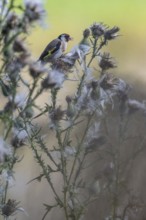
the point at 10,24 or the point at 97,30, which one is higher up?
the point at 97,30

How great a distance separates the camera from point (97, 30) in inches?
26.7

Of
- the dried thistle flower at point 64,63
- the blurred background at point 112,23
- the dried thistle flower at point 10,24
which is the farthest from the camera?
the blurred background at point 112,23

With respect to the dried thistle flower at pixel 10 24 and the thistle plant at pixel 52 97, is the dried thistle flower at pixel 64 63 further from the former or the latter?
the dried thistle flower at pixel 10 24

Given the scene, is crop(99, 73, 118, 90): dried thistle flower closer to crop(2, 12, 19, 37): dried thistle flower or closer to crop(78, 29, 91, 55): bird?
crop(78, 29, 91, 55): bird

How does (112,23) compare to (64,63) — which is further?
(112,23)

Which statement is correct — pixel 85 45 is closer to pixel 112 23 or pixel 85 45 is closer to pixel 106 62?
pixel 106 62

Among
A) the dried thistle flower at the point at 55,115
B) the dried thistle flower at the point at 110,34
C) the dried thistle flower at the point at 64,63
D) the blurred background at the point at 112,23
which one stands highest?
the blurred background at the point at 112,23

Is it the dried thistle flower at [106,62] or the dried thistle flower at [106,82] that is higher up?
the dried thistle flower at [106,62]

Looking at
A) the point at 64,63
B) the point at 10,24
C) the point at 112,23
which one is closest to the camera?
the point at 10,24

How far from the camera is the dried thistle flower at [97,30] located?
2.22ft

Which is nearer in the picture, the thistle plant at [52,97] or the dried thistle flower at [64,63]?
the thistle plant at [52,97]

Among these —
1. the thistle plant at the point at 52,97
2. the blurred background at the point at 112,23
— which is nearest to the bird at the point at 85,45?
the thistle plant at the point at 52,97

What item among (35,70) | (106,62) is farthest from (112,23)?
(35,70)

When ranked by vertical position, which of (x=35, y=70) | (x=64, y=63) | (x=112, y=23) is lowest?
(x=35, y=70)
